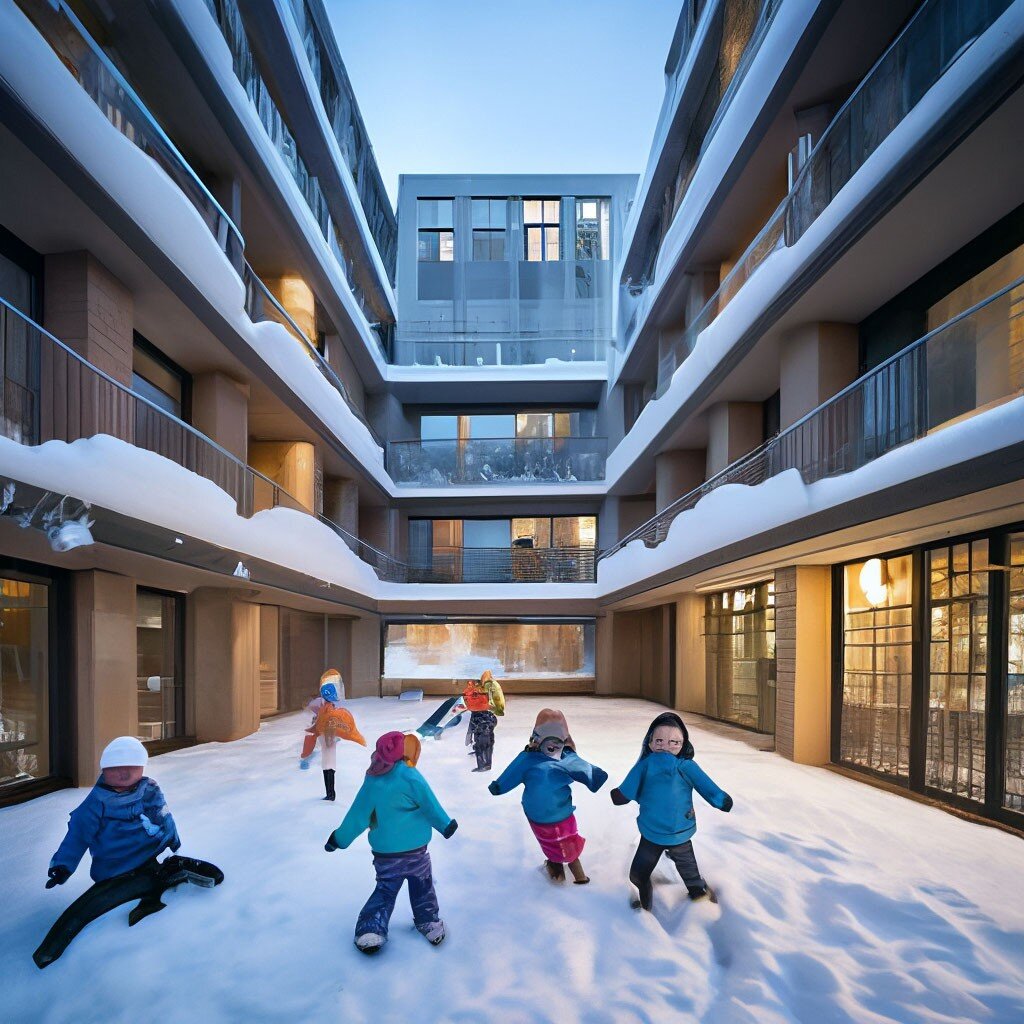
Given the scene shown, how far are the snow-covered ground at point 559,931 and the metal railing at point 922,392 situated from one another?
13.2 feet

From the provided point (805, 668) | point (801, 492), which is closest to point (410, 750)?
point (801, 492)

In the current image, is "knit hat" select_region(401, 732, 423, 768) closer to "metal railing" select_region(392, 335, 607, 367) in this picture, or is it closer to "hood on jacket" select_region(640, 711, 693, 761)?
"hood on jacket" select_region(640, 711, 693, 761)

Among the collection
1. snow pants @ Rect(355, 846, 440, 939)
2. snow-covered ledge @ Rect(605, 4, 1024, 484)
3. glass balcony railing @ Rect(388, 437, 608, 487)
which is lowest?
snow pants @ Rect(355, 846, 440, 939)

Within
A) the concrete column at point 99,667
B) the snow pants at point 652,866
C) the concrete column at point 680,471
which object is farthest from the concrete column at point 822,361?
the concrete column at point 99,667

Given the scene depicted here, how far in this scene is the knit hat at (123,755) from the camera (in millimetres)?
4844

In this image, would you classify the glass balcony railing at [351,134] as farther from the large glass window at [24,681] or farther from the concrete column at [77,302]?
the large glass window at [24,681]

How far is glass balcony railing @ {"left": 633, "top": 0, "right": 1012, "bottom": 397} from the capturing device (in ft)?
21.5

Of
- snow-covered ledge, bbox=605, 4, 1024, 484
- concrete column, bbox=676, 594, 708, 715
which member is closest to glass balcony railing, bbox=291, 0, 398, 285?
snow-covered ledge, bbox=605, 4, 1024, 484

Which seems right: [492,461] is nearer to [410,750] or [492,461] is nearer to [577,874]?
[577,874]

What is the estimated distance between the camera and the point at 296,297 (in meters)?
17.3

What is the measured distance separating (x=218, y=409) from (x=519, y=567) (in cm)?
1285

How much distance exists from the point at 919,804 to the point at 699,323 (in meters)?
9.90

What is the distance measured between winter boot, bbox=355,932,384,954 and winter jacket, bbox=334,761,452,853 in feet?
1.61

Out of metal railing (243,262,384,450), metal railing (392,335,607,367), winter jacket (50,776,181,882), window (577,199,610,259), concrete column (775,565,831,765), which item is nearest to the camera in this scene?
winter jacket (50,776,181,882)
